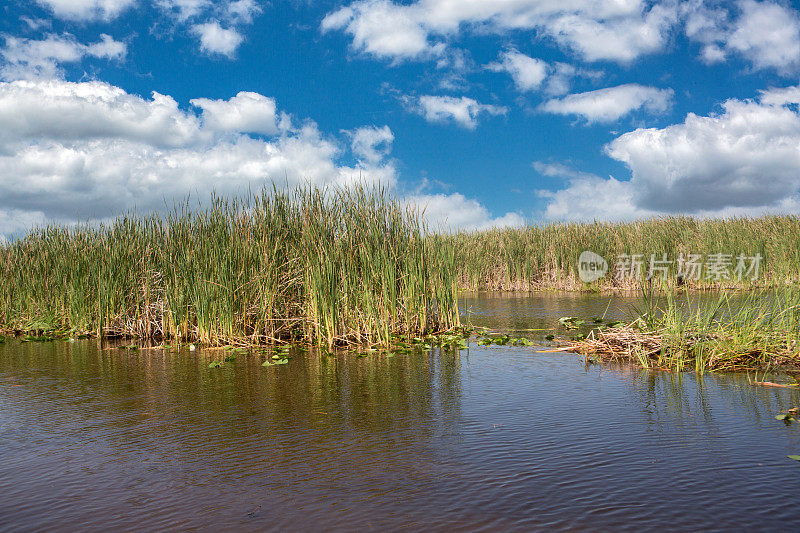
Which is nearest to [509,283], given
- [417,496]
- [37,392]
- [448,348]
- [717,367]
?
[448,348]

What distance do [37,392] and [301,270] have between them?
350cm

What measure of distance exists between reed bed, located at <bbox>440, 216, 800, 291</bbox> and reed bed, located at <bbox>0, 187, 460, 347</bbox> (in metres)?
8.99

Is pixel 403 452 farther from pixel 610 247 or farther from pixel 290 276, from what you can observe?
pixel 610 247

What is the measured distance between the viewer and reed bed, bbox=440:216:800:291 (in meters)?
17.8

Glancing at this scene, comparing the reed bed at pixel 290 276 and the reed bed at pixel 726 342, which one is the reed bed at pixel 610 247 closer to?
the reed bed at pixel 290 276

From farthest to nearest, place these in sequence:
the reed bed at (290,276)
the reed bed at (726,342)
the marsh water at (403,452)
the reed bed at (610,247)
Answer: the reed bed at (610,247)
the reed bed at (290,276)
the reed bed at (726,342)
the marsh water at (403,452)

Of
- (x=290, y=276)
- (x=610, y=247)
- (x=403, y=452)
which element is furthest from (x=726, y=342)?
(x=610, y=247)

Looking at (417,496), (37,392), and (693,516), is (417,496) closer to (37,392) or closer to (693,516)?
(693,516)

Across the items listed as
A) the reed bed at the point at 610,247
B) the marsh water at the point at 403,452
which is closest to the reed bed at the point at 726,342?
the marsh water at the point at 403,452

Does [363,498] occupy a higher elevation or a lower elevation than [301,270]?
lower

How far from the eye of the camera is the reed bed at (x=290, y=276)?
7.55 metres

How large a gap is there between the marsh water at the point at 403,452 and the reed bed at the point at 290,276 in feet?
6.32

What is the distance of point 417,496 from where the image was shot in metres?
2.60

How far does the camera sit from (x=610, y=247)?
757 inches
